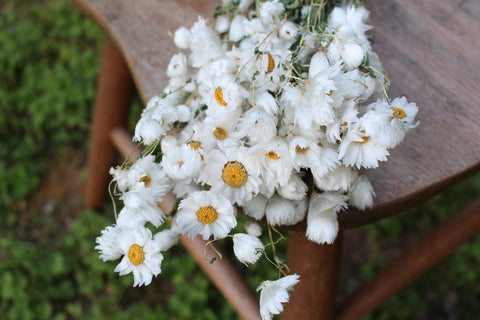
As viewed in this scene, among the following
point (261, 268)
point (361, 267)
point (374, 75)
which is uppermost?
point (374, 75)

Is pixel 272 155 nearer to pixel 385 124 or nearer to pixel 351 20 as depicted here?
pixel 385 124

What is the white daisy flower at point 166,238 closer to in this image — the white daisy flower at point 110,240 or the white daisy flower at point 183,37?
the white daisy flower at point 110,240

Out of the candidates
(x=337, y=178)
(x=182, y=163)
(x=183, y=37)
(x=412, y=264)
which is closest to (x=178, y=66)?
(x=183, y=37)

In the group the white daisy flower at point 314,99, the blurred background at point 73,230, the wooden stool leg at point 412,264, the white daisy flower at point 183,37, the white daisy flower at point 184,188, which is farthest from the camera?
the blurred background at point 73,230

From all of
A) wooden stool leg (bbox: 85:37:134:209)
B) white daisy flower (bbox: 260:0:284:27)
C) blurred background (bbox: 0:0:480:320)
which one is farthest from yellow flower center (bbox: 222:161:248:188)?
blurred background (bbox: 0:0:480:320)

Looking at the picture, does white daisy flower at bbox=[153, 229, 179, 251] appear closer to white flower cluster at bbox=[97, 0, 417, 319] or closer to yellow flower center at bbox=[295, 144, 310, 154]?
white flower cluster at bbox=[97, 0, 417, 319]

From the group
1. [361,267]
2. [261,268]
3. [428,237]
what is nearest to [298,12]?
[428,237]

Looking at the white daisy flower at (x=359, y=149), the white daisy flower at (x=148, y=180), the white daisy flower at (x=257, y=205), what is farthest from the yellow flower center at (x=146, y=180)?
the white daisy flower at (x=359, y=149)

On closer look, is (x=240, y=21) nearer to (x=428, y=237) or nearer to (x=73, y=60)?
(x=428, y=237)
